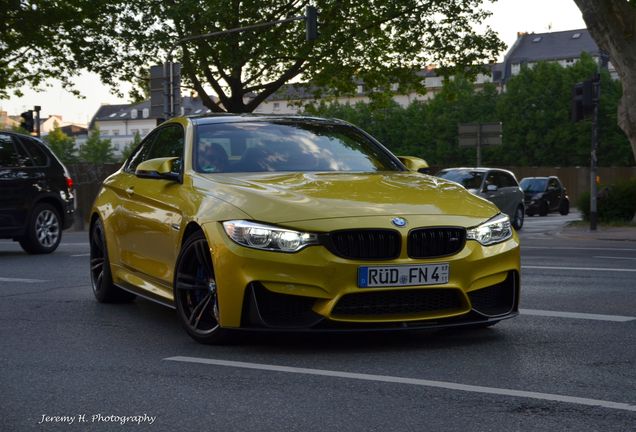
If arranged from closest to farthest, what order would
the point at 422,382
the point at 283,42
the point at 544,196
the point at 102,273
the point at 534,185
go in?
1. the point at 422,382
2. the point at 102,273
3. the point at 283,42
4. the point at 544,196
5. the point at 534,185

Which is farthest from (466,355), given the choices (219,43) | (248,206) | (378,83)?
(378,83)

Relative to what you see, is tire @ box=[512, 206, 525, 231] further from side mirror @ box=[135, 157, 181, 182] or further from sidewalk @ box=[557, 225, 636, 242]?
side mirror @ box=[135, 157, 181, 182]

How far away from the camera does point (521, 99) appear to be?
293 feet

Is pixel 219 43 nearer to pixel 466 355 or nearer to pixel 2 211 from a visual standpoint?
pixel 2 211

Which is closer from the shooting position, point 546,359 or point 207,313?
point 546,359

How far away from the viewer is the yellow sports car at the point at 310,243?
6266mm

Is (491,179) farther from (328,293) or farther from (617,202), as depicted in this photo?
(328,293)

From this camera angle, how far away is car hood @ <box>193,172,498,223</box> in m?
6.41

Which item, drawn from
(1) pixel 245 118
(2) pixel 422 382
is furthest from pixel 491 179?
(2) pixel 422 382

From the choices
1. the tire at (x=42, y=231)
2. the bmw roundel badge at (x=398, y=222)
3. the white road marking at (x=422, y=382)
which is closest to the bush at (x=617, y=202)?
the tire at (x=42, y=231)

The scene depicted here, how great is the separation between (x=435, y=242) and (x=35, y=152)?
1050cm

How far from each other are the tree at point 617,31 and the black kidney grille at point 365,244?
19468mm

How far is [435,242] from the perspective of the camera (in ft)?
21.2

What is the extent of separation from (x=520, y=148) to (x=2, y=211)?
254ft
